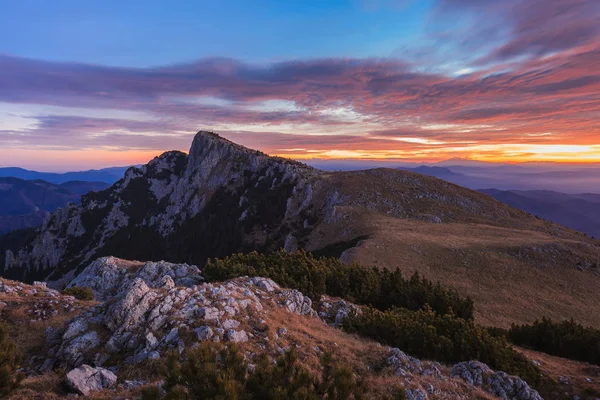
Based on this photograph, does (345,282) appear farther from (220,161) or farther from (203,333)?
(220,161)

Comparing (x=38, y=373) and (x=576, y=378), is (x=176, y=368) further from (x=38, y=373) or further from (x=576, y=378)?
(x=576, y=378)

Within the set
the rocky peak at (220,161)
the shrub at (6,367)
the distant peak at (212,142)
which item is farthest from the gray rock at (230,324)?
the distant peak at (212,142)

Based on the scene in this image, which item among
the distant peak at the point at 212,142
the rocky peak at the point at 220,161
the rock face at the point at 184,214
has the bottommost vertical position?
the rock face at the point at 184,214

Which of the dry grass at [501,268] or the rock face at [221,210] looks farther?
the rock face at [221,210]

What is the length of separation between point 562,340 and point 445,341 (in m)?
10.2

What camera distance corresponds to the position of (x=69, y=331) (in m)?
12.5

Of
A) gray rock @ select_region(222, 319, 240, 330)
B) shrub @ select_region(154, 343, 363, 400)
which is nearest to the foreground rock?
gray rock @ select_region(222, 319, 240, 330)

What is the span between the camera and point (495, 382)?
11531 millimetres

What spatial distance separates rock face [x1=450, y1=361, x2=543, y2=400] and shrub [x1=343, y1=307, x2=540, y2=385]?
1.75 metres

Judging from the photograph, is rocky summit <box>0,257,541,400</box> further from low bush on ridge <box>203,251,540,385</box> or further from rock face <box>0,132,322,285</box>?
rock face <box>0,132,322,285</box>

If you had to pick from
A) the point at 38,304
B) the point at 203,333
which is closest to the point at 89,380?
the point at 203,333

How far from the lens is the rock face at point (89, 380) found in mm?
8750

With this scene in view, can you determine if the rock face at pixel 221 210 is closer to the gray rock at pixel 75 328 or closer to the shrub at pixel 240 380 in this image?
the gray rock at pixel 75 328

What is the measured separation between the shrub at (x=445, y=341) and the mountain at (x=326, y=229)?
51.8 ft
